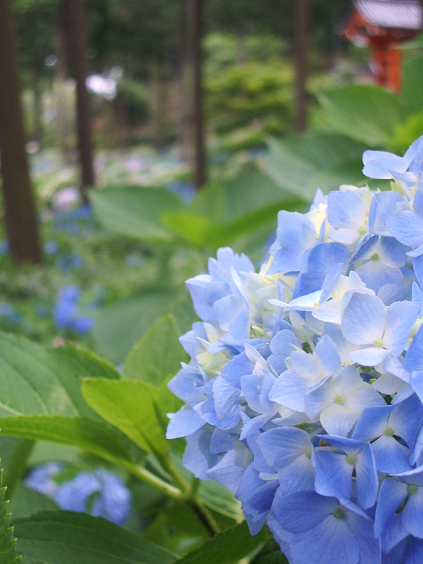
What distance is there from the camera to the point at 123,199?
4.16ft

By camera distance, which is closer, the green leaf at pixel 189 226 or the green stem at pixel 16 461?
the green stem at pixel 16 461

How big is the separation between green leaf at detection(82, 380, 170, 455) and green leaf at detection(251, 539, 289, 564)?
0.11m

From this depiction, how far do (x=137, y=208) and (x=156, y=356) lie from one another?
0.83m

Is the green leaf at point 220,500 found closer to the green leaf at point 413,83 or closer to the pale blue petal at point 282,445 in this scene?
the pale blue petal at point 282,445

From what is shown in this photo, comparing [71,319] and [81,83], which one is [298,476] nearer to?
[71,319]

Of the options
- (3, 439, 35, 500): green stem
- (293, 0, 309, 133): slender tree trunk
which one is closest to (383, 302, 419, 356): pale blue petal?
(3, 439, 35, 500): green stem

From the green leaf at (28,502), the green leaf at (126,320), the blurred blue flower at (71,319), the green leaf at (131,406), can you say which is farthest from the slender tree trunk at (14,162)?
the green leaf at (131,406)

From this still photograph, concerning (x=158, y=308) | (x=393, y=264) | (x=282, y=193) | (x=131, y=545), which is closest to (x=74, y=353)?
(x=131, y=545)

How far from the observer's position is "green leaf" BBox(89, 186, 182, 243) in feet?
4.04

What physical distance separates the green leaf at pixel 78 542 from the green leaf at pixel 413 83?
652mm

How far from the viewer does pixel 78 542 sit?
39cm

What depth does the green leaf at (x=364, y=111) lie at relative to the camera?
32.8 inches

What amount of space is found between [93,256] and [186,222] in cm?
436

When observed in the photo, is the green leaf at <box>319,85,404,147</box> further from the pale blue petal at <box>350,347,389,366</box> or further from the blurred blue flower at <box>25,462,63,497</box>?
the blurred blue flower at <box>25,462,63,497</box>
